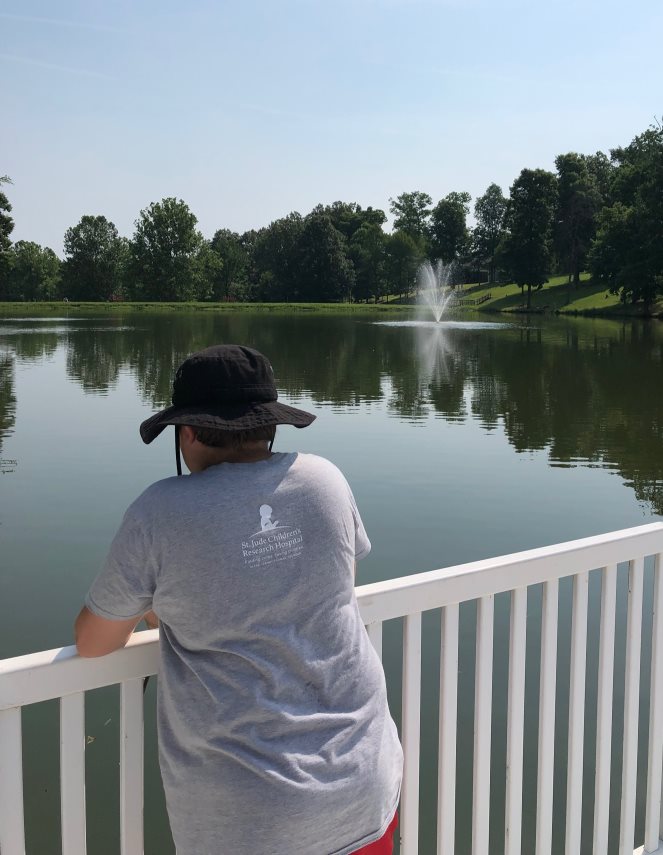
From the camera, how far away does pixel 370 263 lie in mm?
92500

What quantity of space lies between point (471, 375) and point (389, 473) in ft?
40.7

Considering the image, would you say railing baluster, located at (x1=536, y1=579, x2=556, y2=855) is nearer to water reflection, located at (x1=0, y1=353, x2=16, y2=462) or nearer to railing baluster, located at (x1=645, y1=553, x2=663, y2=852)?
railing baluster, located at (x1=645, y1=553, x2=663, y2=852)

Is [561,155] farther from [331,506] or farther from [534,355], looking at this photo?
[331,506]

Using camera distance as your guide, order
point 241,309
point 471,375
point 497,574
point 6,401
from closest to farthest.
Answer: point 497,574 → point 6,401 → point 471,375 → point 241,309

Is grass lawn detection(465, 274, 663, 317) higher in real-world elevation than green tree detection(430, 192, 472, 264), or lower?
lower

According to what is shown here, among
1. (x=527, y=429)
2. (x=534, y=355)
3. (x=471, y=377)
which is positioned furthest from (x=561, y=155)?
(x=527, y=429)

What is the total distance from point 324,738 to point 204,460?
56cm

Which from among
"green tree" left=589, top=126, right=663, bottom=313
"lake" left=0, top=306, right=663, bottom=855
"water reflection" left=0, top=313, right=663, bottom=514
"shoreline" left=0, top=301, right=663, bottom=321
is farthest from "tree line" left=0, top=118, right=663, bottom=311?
"lake" left=0, top=306, right=663, bottom=855

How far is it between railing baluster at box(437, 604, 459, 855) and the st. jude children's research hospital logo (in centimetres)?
56

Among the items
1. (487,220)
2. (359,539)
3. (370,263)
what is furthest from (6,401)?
(487,220)

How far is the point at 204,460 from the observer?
1.64 m

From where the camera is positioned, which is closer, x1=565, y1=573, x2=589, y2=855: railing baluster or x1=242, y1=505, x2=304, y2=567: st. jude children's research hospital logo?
x1=242, y1=505, x2=304, y2=567: st. jude children's research hospital logo

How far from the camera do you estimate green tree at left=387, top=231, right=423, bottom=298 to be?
294 ft

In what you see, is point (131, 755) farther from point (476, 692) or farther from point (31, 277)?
point (31, 277)
